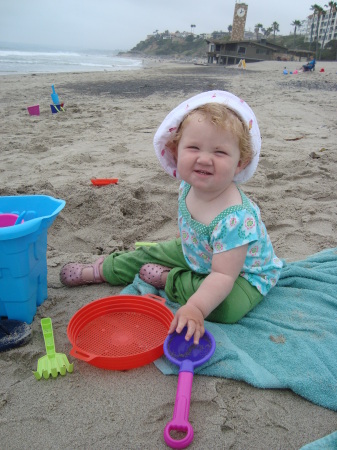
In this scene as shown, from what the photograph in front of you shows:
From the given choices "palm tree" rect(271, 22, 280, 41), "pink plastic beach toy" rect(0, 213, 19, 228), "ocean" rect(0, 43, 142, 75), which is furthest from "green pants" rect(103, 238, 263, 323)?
"palm tree" rect(271, 22, 280, 41)

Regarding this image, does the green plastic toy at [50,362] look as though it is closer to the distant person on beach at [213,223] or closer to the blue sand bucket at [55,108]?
the distant person on beach at [213,223]

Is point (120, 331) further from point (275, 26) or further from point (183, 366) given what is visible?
point (275, 26)

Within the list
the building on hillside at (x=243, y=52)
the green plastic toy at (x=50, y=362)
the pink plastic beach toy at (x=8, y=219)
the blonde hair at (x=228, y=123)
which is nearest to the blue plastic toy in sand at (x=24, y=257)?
the pink plastic beach toy at (x=8, y=219)

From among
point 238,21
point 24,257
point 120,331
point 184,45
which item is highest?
point 238,21

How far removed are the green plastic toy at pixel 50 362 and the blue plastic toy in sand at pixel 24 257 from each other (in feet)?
0.82

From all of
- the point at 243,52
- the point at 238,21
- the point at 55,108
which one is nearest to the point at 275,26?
the point at 238,21

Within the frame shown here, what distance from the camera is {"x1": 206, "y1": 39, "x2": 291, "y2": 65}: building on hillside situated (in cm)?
3766

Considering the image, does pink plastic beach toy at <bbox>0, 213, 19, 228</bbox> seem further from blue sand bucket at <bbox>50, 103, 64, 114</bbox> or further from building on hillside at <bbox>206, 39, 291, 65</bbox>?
building on hillside at <bbox>206, 39, 291, 65</bbox>

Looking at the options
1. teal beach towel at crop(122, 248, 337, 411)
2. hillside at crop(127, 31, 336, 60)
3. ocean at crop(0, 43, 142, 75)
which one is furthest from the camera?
hillside at crop(127, 31, 336, 60)

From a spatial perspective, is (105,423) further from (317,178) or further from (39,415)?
(317,178)

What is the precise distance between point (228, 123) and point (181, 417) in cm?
108

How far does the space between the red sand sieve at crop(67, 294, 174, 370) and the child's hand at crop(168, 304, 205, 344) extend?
105mm

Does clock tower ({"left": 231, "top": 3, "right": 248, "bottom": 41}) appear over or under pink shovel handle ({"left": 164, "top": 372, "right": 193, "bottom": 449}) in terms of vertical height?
over

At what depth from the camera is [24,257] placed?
1.53m
